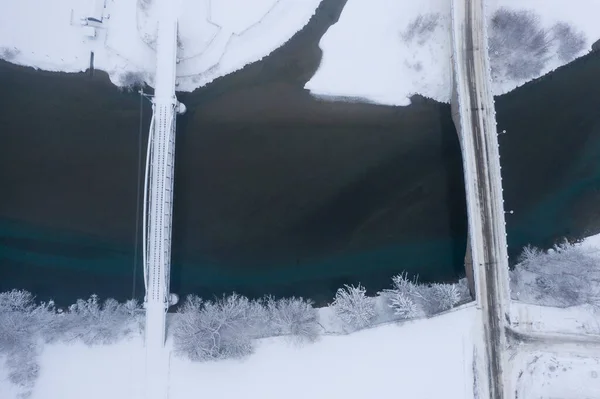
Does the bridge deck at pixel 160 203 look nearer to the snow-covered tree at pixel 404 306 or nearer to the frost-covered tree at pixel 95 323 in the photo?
the frost-covered tree at pixel 95 323

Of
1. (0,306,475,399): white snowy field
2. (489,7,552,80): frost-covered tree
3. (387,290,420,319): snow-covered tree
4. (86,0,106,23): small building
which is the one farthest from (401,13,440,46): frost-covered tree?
(86,0,106,23): small building

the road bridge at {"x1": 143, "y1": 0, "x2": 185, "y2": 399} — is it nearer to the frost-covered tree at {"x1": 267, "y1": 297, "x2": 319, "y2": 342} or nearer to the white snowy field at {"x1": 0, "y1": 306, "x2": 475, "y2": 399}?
the white snowy field at {"x1": 0, "y1": 306, "x2": 475, "y2": 399}

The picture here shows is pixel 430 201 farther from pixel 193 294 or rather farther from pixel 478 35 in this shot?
pixel 193 294

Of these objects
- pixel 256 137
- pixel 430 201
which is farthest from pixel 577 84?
pixel 256 137

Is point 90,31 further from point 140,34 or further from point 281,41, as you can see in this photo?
point 281,41

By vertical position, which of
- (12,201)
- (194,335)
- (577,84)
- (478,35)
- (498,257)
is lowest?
(194,335)

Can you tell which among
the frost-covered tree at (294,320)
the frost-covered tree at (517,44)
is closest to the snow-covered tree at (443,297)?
the frost-covered tree at (294,320)
